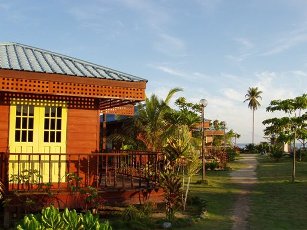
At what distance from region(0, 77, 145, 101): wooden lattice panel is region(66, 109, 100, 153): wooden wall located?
1.17 meters

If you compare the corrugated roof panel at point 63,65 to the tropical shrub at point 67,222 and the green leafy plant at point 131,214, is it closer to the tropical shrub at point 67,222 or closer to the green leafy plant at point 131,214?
the green leafy plant at point 131,214

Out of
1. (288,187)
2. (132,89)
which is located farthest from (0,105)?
(288,187)

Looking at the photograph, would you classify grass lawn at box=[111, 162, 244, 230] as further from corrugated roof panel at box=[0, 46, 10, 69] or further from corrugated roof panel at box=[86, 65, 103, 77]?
corrugated roof panel at box=[0, 46, 10, 69]

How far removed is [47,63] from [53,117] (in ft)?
5.11

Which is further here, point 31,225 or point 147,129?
point 147,129

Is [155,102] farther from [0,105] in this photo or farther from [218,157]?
[0,105]

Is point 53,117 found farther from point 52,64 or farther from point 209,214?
point 209,214

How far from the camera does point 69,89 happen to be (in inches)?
419

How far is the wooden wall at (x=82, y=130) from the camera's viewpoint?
11680 millimetres

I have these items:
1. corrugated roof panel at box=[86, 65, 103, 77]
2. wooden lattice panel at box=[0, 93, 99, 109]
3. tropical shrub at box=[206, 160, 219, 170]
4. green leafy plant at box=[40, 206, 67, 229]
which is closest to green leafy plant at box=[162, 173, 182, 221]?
wooden lattice panel at box=[0, 93, 99, 109]

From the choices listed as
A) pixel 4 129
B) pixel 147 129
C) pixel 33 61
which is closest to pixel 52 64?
pixel 33 61

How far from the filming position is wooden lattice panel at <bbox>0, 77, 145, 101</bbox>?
1000cm

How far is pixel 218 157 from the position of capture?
32.0 metres

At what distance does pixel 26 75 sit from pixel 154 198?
486 centimetres
